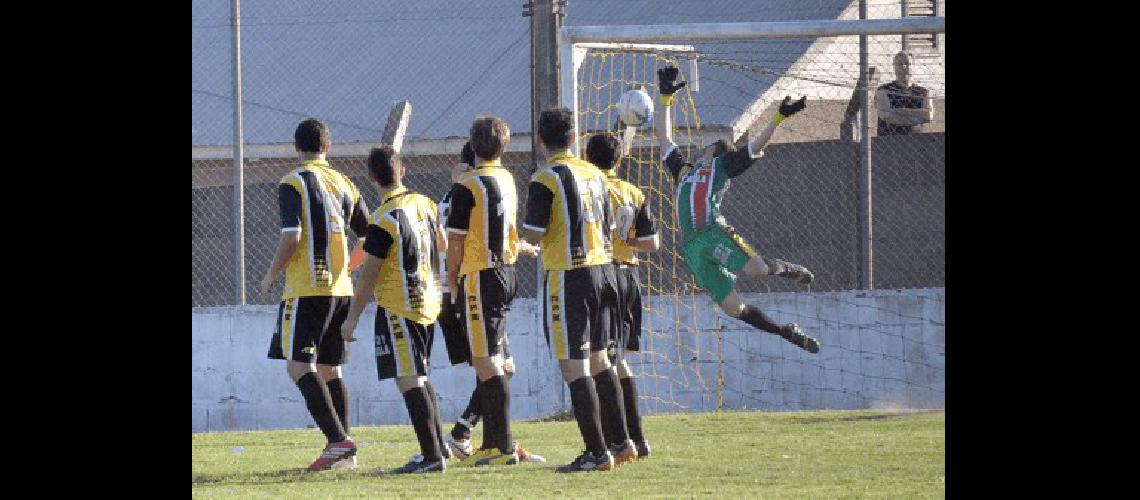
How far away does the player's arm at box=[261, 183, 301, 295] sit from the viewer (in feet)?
31.4

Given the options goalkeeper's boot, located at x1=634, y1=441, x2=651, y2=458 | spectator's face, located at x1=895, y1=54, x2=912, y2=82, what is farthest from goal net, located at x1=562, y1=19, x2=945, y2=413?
goalkeeper's boot, located at x1=634, y1=441, x2=651, y2=458

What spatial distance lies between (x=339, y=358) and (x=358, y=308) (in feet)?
2.47

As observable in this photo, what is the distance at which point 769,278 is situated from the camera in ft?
49.2

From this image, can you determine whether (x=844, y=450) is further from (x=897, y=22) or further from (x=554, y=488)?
(x=897, y=22)

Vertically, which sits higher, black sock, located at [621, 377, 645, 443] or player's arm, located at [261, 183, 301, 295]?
player's arm, located at [261, 183, 301, 295]

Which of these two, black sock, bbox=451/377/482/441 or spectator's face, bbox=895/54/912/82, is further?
spectator's face, bbox=895/54/912/82

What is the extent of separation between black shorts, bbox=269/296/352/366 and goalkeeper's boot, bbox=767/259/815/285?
15.8 feet

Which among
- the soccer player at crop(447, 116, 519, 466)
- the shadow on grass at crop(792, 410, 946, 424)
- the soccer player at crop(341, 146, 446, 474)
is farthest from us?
the shadow on grass at crop(792, 410, 946, 424)

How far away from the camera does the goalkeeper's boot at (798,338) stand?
13.2 meters

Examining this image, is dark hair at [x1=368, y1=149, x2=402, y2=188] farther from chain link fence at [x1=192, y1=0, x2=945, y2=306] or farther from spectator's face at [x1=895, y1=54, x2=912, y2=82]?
spectator's face at [x1=895, y1=54, x2=912, y2=82]

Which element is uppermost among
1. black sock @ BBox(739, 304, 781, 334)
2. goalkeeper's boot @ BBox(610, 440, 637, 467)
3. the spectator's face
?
the spectator's face

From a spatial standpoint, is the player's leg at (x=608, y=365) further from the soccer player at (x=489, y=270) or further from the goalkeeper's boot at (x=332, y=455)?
the goalkeeper's boot at (x=332, y=455)

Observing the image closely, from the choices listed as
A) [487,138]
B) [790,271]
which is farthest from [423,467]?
[790,271]
